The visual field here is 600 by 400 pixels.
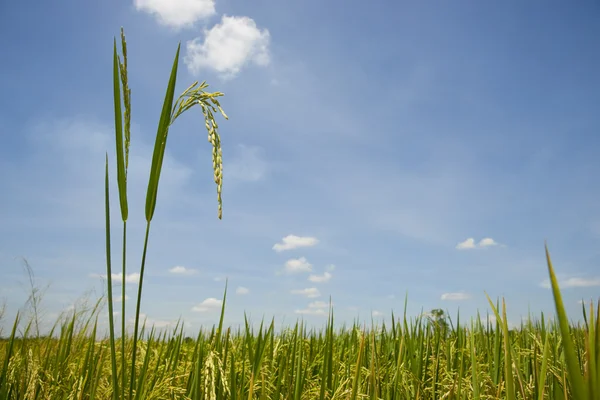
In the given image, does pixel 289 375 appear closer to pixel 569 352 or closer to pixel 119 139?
pixel 119 139

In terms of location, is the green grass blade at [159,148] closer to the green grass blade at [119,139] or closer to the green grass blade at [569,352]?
the green grass blade at [119,139]

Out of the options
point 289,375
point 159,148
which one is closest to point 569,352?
point 159,148

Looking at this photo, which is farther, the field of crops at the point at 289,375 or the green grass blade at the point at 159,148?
the field of crops at the point at 289,375

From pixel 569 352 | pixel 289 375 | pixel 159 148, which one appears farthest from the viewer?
pixel 289 375

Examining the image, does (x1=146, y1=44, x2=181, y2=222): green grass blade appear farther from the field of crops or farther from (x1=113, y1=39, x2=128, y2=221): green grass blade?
the field of crops

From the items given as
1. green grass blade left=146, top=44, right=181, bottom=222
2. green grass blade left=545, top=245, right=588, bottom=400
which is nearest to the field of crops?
green grass blade left=146, top=44, right=181, bottom=222

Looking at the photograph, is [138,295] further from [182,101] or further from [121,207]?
[182,101]

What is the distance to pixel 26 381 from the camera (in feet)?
9.24

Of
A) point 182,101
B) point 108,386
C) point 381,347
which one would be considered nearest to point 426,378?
point 381,347

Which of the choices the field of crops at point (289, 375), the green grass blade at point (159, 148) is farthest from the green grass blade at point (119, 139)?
the field of crops at point (289, 375)

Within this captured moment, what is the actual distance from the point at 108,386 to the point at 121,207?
1785 millimetres

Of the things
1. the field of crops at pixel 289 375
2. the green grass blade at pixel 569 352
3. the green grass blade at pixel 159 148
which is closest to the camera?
the green grass blade at pixel 569 352

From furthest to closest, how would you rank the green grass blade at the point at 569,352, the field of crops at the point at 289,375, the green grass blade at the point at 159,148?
the field of crops at the point at 289,375 < the green grass blade at the point at 159,148 < the green grass blade at the point at 569,352

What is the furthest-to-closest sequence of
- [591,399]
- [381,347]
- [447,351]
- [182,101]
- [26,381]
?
1. [381,347]
2. [447,351]
3. [26,381]
4. [182,101]
5. [591,399]
